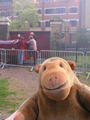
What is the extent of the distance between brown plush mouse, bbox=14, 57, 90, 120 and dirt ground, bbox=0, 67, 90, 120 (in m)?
1.82

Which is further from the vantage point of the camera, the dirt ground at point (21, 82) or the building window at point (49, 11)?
the building window at point (49, 11)

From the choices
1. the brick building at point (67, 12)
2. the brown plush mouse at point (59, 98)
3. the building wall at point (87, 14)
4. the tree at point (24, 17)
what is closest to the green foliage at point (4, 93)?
the brown plush mouse at point (59, 98)

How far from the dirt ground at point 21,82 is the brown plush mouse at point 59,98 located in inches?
71.7

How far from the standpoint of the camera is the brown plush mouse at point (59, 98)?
5.44ft

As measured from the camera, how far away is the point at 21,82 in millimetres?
6168

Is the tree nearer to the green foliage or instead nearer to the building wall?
the building wall

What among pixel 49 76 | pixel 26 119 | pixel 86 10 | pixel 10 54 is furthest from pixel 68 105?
pixel 86 10

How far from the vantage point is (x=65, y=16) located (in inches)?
1453

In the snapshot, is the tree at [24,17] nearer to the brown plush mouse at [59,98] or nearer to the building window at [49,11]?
the building window at [49,11]

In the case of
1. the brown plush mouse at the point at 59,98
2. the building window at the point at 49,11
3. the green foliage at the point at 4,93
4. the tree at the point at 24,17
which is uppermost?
the building window at the point at 49,11

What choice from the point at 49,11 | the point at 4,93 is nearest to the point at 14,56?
the point at 4,93

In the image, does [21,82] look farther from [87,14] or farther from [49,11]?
[49,11]

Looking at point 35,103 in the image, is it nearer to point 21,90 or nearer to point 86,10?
point 21,90

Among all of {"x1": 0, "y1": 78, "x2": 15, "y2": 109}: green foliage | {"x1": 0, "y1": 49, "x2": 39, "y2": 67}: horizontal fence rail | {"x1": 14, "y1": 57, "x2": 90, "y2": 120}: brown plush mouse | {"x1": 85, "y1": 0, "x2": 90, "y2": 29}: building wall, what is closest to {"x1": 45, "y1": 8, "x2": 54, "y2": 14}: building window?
{"x1": 85, "y1": 0, "x2": 90, "y2": 29}: building wall
